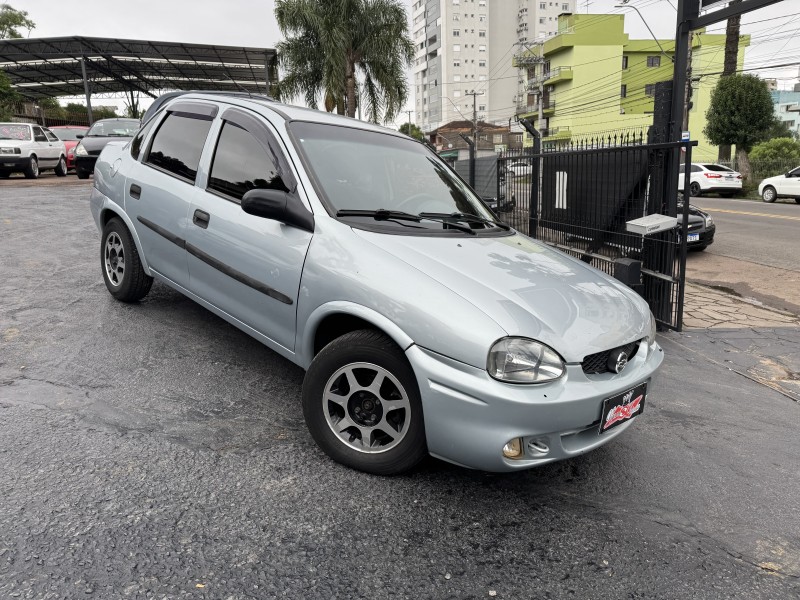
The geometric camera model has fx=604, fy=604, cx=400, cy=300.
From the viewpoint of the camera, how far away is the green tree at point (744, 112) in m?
31.1

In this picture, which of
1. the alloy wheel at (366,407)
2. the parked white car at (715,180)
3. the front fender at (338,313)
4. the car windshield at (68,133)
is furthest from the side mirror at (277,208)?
the parked white car at (715,180)

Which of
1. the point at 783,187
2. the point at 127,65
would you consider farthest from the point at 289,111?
the point at 127,65

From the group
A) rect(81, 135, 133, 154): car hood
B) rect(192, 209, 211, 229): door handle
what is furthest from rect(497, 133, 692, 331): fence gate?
rect(81, 135, 133, 154): car hood

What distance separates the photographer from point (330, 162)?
3494mm

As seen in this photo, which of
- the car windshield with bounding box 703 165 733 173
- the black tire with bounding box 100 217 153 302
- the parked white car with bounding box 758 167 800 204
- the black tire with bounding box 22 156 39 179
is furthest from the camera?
the car windshield with bounding box 703 165 733 173

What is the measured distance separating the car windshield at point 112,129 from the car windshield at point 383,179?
15015mm

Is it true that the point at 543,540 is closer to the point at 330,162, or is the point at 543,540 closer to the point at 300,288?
the point at 300,288

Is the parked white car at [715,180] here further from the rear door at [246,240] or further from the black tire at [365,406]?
the black tire at [365,406]

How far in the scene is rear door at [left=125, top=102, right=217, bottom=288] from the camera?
4.03m

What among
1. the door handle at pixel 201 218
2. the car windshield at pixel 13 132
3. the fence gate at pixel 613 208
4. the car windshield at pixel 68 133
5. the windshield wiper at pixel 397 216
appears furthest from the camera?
the car windshield at pixel 68 133

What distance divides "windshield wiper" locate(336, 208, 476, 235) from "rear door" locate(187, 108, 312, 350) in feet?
0.95

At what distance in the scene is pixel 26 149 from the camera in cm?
1708

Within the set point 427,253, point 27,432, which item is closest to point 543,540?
point 427,253

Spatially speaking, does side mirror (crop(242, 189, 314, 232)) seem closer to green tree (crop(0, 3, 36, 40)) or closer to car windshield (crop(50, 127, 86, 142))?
car windshield (crop(50, 127, 86, 142))
